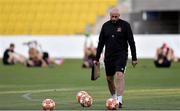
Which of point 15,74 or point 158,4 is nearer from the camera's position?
point 15,74

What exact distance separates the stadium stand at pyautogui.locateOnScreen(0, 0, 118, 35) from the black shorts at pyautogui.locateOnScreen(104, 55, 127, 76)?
38.8 meters

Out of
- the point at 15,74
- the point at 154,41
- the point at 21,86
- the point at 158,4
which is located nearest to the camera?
the point at 21,86

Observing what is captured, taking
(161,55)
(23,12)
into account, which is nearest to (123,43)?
(161,55)

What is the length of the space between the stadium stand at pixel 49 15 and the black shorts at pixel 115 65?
38.8m

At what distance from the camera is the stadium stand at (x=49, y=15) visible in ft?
191

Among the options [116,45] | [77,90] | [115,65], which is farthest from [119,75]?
[77,90]

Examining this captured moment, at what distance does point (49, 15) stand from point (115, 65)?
135ft

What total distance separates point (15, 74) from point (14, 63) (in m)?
11.2

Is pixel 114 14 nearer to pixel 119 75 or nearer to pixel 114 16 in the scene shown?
pixel 114 16

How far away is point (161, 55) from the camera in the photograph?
40.8 meters

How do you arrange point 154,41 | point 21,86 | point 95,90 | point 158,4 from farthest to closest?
point 158,4
point 154,41
point 21,86
point 95,90

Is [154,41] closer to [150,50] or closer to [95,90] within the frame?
[150,50]

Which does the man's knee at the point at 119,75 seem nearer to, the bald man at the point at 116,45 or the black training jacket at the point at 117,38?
the bald man at the point at 116,45

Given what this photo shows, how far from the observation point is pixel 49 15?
59.2m
